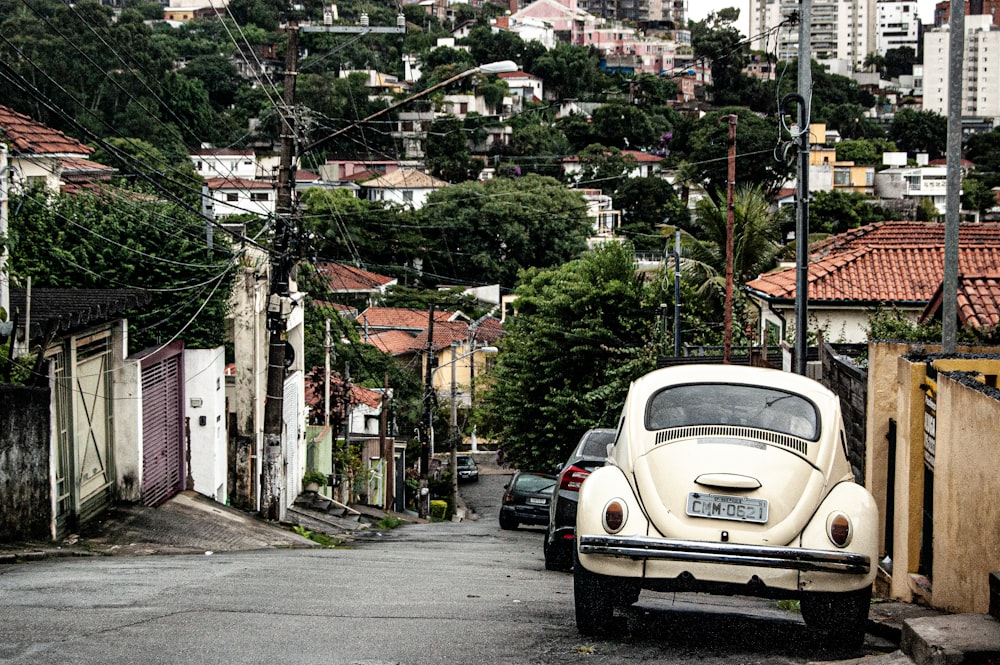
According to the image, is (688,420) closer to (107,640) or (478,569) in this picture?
(107,640)

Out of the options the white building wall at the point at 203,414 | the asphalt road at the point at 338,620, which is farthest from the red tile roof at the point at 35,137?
the asphalt road at the point at 338,620

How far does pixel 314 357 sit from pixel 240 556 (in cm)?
2741

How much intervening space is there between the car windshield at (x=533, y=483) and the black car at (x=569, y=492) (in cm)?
1082

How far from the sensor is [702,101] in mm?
164500

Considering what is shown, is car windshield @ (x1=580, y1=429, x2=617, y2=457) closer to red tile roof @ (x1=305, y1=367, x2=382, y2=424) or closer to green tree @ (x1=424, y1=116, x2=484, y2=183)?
red tile roof @ (x1=305, y1=367, x2=382, y2=424)

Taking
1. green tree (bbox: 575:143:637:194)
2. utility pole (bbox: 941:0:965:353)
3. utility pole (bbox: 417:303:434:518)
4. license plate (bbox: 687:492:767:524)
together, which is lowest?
utility pole (bbox: 417:303:434:518)

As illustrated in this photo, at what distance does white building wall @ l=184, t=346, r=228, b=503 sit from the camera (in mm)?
19688

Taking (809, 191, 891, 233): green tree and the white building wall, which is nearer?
the white building wall

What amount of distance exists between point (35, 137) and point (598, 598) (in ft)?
88.7

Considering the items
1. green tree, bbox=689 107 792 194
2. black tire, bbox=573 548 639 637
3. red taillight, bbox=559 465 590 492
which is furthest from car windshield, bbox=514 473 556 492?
green tree, bbox=689 107 792 194

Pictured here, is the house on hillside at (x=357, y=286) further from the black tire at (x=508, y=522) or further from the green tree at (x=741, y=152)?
the black tire at (x=508, y=522)

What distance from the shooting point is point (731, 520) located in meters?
7.29

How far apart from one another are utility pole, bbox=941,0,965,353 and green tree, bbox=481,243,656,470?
20.2 m

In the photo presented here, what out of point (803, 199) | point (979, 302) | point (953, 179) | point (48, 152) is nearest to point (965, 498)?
point (953, 179)
